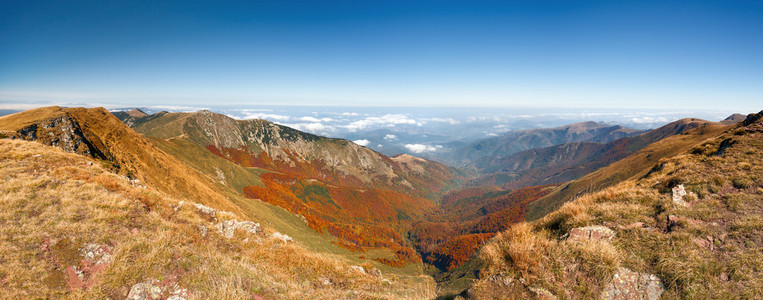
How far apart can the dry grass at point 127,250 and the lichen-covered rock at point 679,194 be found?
37.6 feet

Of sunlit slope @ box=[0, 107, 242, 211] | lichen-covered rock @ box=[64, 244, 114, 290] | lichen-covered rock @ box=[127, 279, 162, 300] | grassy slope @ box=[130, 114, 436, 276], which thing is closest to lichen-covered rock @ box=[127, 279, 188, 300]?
lichen-covered rock @ box=[127, 279, 162, 300]

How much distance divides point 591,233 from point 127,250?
16.5 metres

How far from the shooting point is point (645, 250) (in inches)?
311

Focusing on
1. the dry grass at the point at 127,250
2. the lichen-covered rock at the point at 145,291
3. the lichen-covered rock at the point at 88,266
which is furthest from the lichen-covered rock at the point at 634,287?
the lichen-covered rock at the point at 88,266

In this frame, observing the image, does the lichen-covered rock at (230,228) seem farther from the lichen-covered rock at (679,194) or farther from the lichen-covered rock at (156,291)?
the lichen-covered rock at (679,194)

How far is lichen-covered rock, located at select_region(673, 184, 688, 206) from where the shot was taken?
35.0 ft

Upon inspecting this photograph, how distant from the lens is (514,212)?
175875mm

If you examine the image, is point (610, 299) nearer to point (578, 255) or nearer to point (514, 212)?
point (578, 255)

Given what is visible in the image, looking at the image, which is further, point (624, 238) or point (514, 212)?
point (514, 212)

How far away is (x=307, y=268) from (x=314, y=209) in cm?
14685

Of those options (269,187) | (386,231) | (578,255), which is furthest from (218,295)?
(386,231)

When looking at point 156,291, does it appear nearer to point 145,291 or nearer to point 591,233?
point 145,291

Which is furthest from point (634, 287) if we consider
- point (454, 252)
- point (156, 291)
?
point (454, 252)

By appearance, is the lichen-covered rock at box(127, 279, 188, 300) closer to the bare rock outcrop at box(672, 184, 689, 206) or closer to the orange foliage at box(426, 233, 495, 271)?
the bare rock outcrop at box(672, 184, 689, 206)
